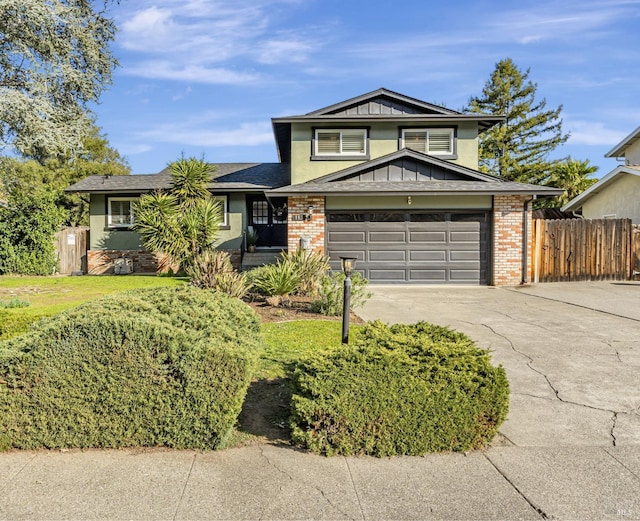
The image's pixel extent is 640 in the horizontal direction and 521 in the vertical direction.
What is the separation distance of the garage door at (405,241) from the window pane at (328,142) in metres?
2.95

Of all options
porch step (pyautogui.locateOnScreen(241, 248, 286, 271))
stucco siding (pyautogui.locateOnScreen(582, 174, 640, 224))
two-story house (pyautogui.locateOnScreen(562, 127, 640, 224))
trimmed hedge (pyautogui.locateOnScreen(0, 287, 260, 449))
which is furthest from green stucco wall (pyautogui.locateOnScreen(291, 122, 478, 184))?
trimmed hedge (pyautogui.locateOnScreen(0, 287, 260, 449))

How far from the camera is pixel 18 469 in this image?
3.20 m

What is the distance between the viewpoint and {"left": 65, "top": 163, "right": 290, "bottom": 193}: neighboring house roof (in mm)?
18312

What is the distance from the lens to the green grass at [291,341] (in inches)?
207

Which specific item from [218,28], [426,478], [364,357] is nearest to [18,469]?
[364,357]

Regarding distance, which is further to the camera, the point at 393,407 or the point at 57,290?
the point at 57,290

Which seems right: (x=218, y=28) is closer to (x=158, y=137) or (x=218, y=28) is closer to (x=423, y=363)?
(x=423, y=363)

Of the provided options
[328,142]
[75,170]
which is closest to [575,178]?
[328,142]

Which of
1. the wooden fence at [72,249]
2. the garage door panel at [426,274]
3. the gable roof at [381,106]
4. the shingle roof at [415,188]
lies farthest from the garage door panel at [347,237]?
the wooden fence at [72,249]

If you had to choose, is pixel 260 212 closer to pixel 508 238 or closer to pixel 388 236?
pixel 388 236

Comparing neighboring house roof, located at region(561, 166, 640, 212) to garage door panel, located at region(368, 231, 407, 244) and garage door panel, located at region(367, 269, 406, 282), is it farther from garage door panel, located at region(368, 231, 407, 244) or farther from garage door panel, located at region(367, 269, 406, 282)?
garage door panel, located at region(367, 269, 406, 282)

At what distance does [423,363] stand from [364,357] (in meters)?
0.46

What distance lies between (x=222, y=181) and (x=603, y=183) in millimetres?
16105

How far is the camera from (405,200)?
46.9ft
